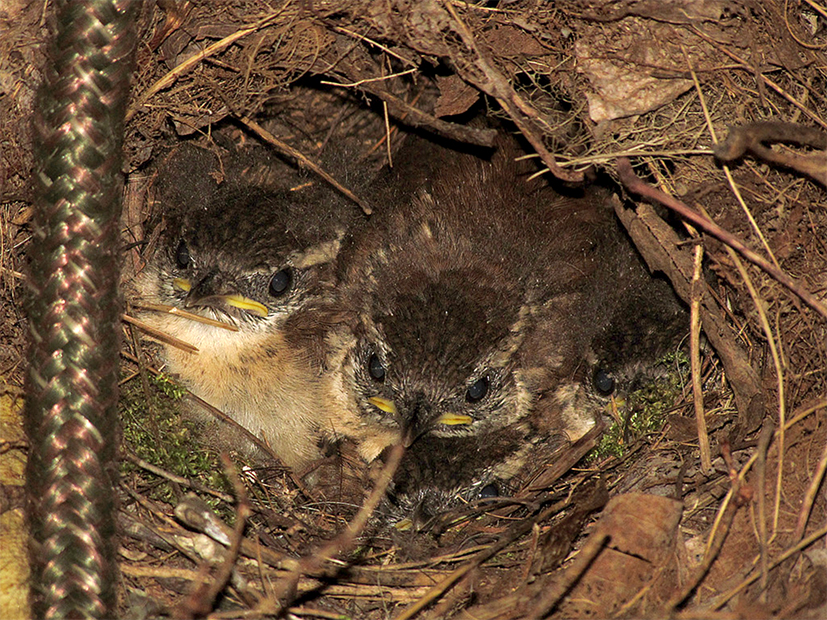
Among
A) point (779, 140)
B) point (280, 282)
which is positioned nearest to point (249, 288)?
point (280, 282)

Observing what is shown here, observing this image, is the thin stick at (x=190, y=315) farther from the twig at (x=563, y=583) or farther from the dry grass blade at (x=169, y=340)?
the twig at (x=563, y=583)

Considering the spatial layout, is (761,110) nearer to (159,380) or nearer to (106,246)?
(106,246)

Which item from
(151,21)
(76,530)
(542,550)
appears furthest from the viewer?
(151,21)

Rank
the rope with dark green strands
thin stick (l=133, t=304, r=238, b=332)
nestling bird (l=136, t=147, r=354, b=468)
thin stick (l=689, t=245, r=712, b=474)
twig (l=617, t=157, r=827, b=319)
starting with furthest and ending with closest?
thin stick (l=133, t=304, r=238, b=332) < nestling bird (l=136, t=147, r=354, b=468) < thin stick (l=689, t=245, r=712, b=474) < twig (l=617, t=157, r=827, b=319) < the rope with dark green strands

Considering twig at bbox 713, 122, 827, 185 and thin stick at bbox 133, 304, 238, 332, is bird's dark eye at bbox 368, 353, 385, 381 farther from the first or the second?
twig at bbox 713, 122, 827, 185

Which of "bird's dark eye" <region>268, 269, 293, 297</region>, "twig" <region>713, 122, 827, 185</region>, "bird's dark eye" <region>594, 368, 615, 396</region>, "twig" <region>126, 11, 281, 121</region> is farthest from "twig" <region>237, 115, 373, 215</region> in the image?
"twig" <region>713, 122, 827, 185</region>

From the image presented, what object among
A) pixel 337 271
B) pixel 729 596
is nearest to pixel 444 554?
pixel 729 596

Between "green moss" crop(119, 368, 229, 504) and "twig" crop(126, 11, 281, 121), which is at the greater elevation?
"twig" crop(126, 11, 281, 121)
